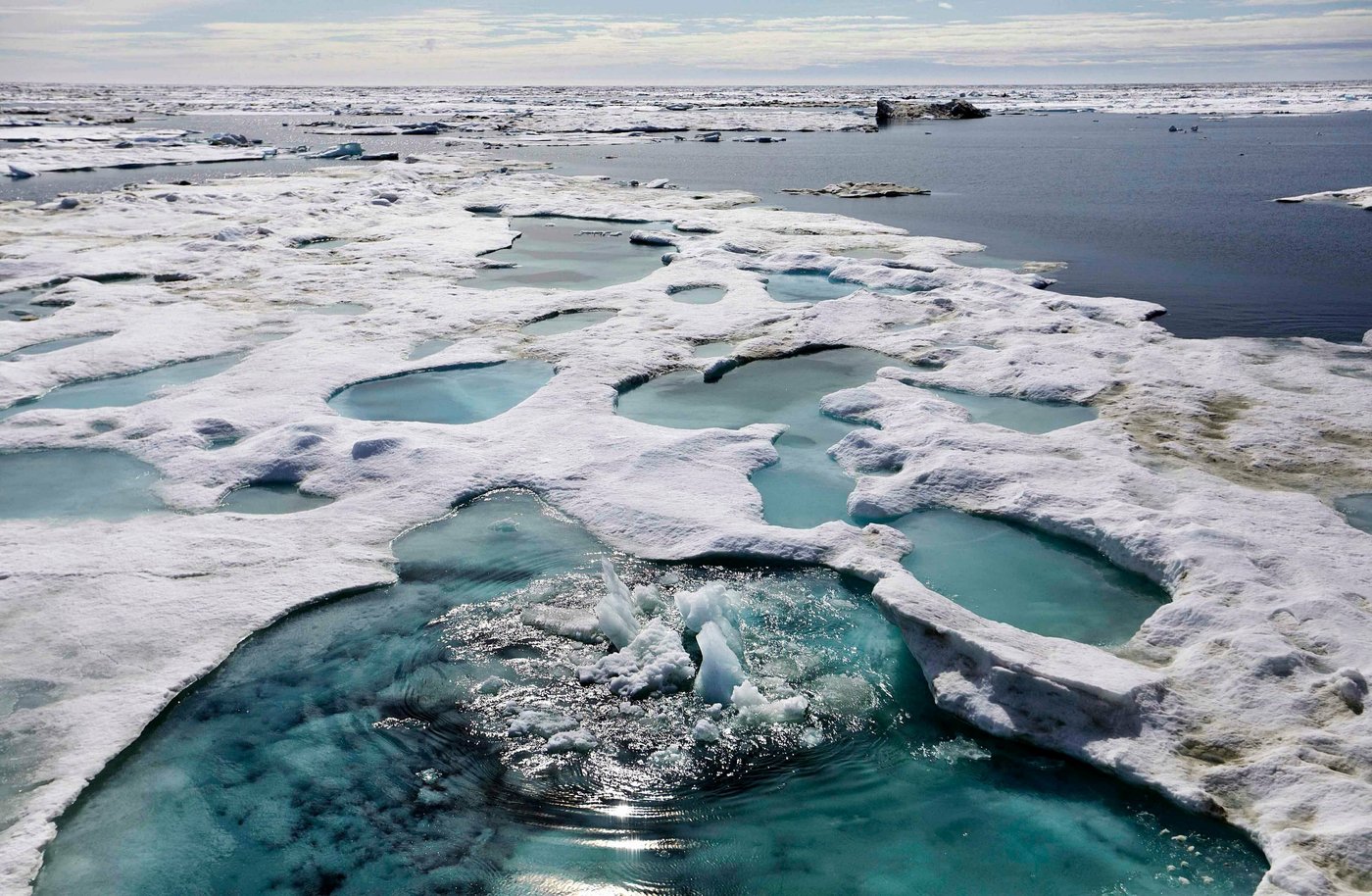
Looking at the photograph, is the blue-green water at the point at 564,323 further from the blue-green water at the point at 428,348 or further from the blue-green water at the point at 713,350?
the blue-green water at the point at 713,350

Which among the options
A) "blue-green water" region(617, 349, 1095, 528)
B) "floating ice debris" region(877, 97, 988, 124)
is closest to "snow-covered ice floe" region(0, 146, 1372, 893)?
"blue-green water" region(617, 349, 1095, 528)

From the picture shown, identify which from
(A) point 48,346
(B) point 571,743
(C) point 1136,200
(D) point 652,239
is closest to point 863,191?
(C) point 1136,200

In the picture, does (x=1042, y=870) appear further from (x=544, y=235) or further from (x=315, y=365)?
(x=544, y=235)

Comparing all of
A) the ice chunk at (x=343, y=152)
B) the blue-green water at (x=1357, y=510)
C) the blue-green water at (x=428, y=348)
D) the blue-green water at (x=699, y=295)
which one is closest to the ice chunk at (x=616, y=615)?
the blue-green water at (x=1357, y=510)

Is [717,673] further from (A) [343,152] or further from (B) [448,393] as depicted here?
(A) [343,152]

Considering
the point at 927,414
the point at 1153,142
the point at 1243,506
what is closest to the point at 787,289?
the point at 927,414
